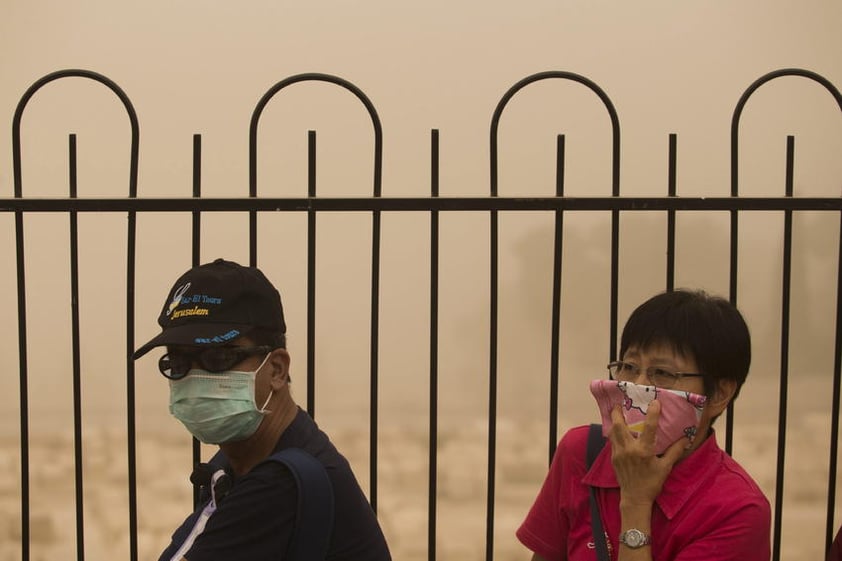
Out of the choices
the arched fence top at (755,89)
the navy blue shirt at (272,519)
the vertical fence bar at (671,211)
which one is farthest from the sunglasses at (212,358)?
the arched fence top at (755,89)

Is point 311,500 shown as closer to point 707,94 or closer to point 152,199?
point 152,199

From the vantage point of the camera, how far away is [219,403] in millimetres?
1763

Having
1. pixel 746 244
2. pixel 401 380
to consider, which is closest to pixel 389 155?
pixel 401 380

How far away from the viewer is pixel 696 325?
1.69 metres

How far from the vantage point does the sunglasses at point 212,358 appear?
178 centimetres

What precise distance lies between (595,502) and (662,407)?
203mm

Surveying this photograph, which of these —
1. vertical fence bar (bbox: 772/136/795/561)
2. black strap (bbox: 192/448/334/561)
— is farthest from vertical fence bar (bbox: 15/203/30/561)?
vertical fence bar (bbox: 772/136/795/561)

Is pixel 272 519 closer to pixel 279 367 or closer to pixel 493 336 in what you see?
pixel 279 367

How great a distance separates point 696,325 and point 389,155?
267 cm

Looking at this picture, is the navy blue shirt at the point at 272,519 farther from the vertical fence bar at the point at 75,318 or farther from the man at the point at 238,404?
the vertical fence bar at the point at 75,318

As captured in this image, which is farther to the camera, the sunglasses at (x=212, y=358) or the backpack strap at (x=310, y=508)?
the sunglasses at (x=212, y=358)

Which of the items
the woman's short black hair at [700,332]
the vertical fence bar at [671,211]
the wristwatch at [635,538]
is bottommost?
the wristwatch at [635,538]

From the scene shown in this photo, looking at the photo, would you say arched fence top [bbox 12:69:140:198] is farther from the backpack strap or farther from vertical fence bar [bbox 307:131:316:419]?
the backpack strap

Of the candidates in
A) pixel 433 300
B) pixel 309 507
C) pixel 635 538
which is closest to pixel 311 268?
pixel 433 300
